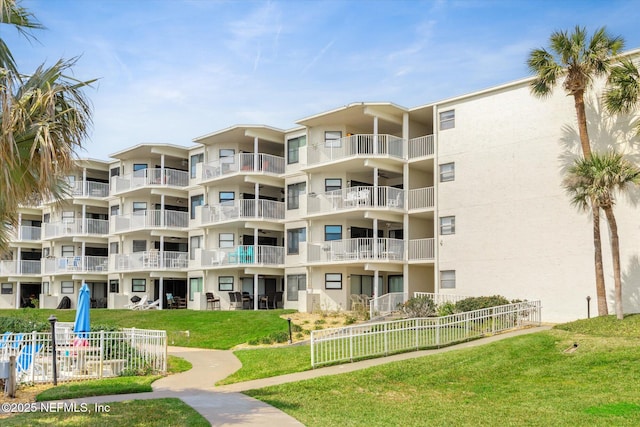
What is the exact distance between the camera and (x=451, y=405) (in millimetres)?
14508

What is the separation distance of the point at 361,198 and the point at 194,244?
48.3ft

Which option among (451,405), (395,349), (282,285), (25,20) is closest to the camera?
(25,20)

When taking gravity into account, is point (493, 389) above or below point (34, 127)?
below

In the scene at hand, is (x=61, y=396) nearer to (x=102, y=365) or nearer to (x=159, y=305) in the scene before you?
(x=102, y=365)

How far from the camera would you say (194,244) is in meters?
47.2

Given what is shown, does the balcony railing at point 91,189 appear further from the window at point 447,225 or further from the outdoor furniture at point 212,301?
the window at point 447,225

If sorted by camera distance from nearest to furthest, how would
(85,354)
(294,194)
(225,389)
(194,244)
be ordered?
(225,389) < (85,354) < (294,194) < (194,244)

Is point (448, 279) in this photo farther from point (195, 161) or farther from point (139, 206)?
point (139, 206)

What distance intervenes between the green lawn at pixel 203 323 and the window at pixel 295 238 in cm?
478

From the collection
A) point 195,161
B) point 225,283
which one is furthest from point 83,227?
point 225,283

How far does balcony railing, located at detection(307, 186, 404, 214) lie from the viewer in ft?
121

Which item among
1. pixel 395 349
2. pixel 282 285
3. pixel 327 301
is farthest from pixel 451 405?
pixel 282 285

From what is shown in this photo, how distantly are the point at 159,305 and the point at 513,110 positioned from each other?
26.1 m

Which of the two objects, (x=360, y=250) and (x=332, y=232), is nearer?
(x=360, y=250)
